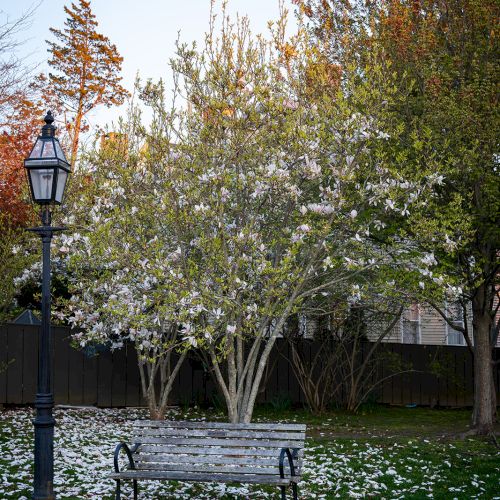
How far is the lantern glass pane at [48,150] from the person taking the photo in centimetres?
781

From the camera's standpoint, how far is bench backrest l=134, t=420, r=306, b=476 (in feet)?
26.1

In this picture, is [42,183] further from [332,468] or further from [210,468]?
[332,468]

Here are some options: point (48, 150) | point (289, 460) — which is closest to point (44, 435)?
point (289, 460)

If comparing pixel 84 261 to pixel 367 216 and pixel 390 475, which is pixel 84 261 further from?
pixel 390 475

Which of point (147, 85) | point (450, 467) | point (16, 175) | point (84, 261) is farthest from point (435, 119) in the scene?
point (16, 175)

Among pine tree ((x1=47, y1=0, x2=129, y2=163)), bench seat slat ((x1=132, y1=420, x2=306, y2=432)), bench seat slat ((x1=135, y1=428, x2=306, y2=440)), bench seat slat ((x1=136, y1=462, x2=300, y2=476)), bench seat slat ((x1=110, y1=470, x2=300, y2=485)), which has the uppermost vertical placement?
pine tree ((x1=47, y1=0, x2=129, y2=163))

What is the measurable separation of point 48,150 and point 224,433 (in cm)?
346

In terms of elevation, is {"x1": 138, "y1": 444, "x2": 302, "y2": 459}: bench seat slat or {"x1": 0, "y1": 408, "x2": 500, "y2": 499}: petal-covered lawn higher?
{"x1": 138, "y1": 444, "x2": 302, "y2": 459}: bench seat slat

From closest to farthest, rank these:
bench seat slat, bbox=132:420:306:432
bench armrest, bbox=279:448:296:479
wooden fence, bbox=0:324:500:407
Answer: bench armrest, bbox=279:448:296:479 < bench seat slat, bbox=132:420:306:432 < wooden fence, bbox=0:324:500:407

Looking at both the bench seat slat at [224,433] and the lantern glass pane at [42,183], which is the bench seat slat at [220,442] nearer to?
the bench seat slat at [224,433]

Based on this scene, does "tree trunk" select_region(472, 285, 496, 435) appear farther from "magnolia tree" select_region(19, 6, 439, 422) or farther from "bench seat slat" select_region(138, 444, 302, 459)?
"bench seat slat" select_region(138, 444, 302, 459)

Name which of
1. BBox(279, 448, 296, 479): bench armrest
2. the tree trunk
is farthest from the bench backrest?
the tree trunk

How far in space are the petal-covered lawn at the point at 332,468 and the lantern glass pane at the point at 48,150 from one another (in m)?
3.63

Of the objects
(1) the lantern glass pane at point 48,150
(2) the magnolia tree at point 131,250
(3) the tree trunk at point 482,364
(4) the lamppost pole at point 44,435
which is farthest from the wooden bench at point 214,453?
(3) the tree trunk at point 482,364
